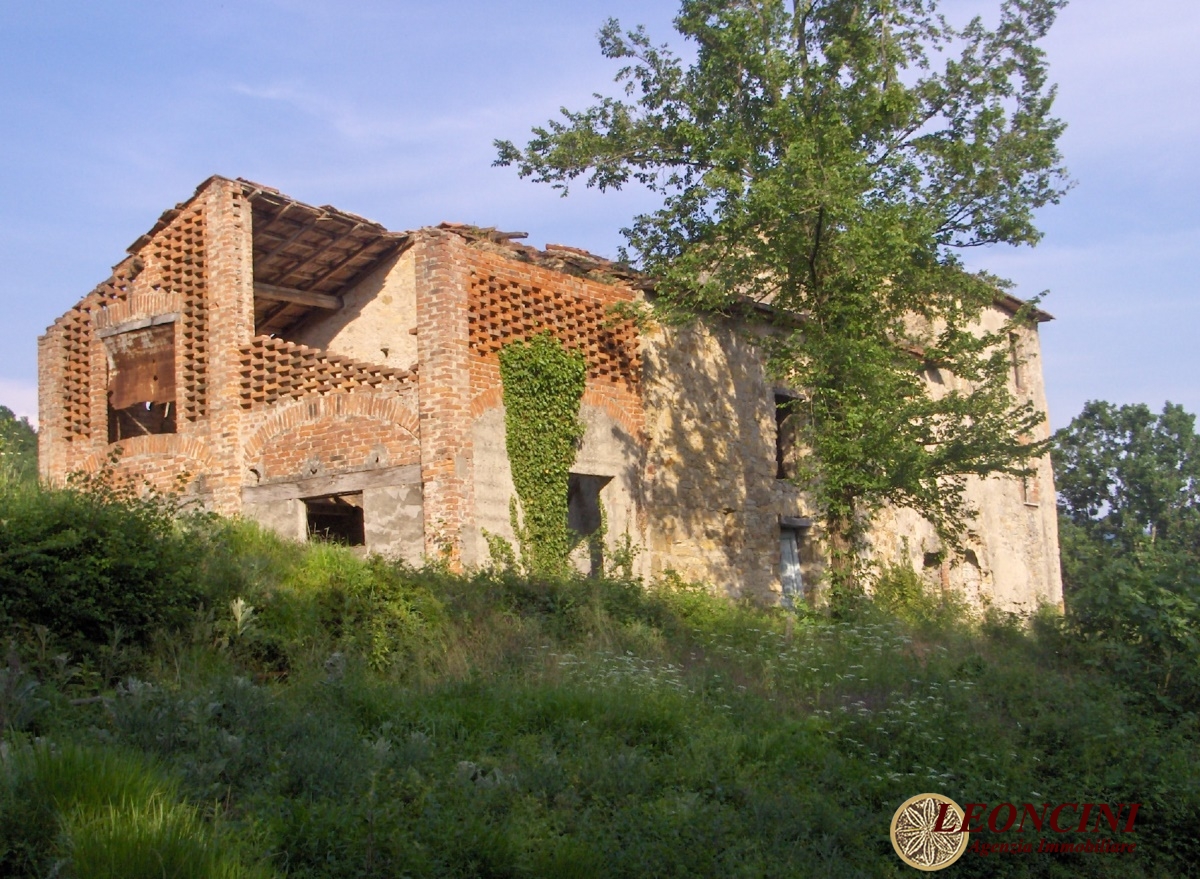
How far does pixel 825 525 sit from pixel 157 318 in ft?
34.2

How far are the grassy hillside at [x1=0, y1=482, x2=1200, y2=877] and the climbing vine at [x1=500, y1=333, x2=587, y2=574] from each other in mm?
1983

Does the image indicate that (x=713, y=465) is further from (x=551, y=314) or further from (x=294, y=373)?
(x=294, y=373)

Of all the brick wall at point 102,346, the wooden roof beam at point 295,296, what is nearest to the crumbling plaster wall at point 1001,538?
the wooden roof beam at point 295,296

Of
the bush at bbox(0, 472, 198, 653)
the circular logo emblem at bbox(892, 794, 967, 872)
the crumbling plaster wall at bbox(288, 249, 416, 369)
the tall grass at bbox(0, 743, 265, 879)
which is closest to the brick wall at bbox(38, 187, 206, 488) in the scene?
the crumbling plaster wall at bbox(288, 249, 416, 369)

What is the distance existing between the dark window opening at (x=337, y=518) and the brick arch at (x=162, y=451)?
1.58 metres

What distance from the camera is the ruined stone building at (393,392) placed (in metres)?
15.4

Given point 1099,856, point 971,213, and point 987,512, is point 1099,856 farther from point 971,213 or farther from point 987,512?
point 987,512

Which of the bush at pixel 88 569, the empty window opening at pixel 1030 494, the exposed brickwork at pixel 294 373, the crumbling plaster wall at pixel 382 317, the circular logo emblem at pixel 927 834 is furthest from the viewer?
the empty window opening at pixel 1030 494

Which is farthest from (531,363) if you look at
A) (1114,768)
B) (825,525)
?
(1114,768)

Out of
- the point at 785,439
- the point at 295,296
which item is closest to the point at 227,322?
the point at 295,296

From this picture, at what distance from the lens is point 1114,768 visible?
9.55 metres

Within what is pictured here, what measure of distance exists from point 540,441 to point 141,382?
21.8ft

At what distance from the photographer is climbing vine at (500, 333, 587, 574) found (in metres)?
15.8

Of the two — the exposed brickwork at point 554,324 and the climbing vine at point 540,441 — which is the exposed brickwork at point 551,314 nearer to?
the exposed brickwork at point 554,324
